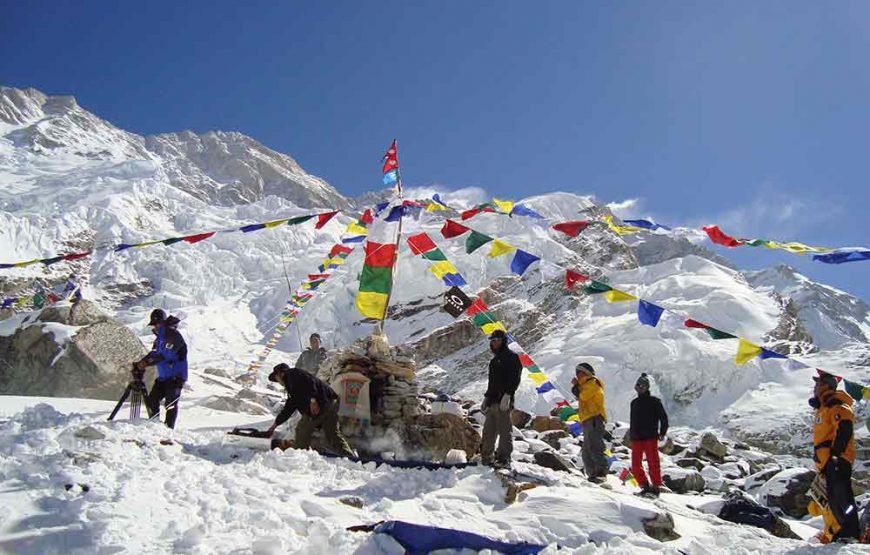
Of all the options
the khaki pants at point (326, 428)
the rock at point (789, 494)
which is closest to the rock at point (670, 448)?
the rock at point (789, 494)

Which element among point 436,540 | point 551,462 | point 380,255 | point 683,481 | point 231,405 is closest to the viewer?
Result: point 436,540

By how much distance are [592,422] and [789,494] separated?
616 cm

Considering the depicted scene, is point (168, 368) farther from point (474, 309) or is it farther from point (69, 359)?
point (69, 359)

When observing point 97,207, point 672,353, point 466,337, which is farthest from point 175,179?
point 672,353

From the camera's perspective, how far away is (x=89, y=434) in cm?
634

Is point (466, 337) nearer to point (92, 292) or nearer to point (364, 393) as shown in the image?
point (92, 292)

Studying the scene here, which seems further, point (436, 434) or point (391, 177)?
point (391, 177)

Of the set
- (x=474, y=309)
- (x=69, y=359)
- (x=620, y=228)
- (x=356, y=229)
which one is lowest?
(x=69, y=359)

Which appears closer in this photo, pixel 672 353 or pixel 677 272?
pixel 672 353

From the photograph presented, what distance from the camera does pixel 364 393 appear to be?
9.32 metres

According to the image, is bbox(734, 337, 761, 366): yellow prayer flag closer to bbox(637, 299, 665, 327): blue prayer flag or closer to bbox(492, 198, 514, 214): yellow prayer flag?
bbox(637, 299, 665, 327): blue prayer flag

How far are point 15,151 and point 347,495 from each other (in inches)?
4494

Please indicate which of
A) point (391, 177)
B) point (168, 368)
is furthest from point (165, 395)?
point (391, 177)

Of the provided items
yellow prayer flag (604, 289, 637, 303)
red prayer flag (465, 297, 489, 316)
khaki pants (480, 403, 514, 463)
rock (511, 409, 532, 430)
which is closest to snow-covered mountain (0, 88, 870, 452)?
rock (511, 409, 532, 430)
